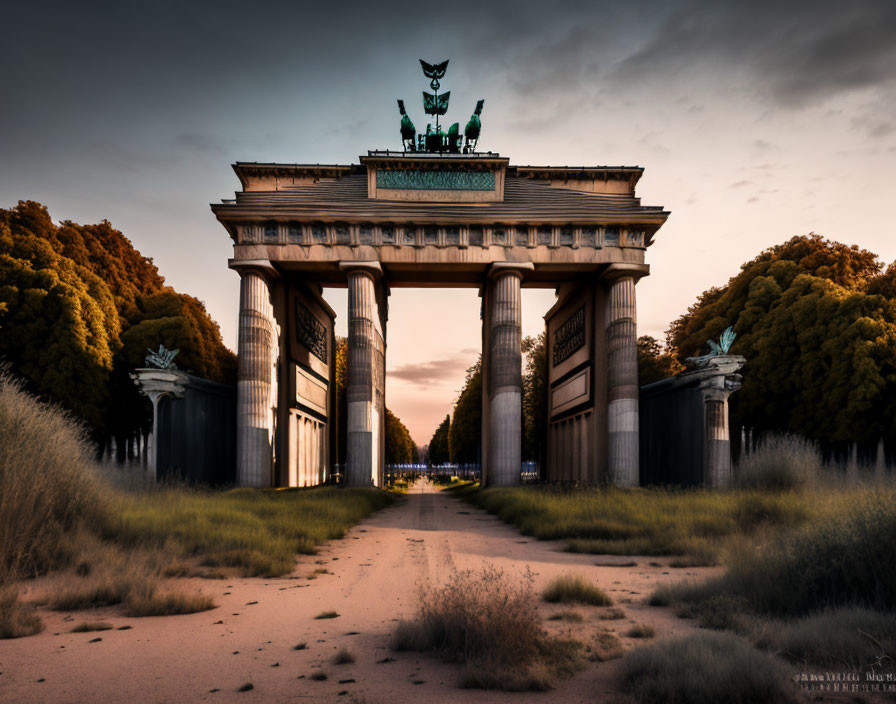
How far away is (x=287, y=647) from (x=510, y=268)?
24818 millimetres

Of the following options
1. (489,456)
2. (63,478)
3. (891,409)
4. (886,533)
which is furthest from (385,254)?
(886,533)

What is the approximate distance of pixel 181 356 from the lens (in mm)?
38188

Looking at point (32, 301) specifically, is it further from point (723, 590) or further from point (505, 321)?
point (723, 590)

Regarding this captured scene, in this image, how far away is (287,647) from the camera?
22.4 feet

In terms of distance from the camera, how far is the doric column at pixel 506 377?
29797 millimetres

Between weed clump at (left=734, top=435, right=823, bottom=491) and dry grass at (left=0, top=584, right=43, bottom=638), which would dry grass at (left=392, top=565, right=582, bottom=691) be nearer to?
dry grass at (left=0, top=584, right=43, bottom=638)

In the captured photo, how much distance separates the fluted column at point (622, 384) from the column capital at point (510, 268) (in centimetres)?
409

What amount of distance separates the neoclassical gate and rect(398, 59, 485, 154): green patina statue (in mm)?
1984

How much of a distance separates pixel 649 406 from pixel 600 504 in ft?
43.9

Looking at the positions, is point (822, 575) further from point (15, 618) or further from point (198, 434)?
point (198, 434)

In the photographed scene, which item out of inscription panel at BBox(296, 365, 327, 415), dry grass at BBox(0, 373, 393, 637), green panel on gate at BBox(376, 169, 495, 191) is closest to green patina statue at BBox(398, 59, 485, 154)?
green panel on gate at BBox(376, 169, 495, 191)

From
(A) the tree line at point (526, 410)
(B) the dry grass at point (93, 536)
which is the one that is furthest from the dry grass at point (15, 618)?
(A) the tree line at point (526, 410)

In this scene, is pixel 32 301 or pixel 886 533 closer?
pixel 886 533

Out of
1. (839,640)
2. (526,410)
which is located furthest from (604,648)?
(526,410)
